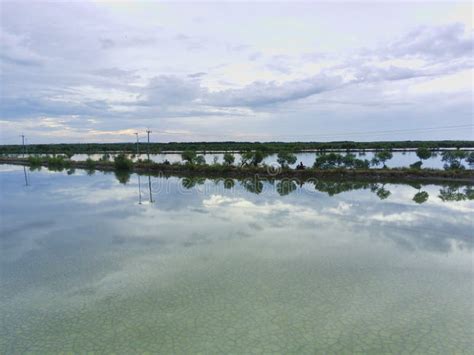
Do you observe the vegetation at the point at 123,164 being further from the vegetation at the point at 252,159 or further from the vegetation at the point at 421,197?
the vegetation at the point at 421,197

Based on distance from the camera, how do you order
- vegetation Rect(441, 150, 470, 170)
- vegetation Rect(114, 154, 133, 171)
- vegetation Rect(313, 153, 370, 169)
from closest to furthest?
vegetation Rect(441, 150, 470, 170) → vegetation Rect(313, 153, 370, 169) → vegetation Rect(114, 154, 133, 171)

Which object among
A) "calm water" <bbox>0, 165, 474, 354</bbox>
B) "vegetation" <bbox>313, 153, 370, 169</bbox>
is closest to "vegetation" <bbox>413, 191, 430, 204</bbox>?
"calm water" <bbox>0, 165, 474, 354</bbox>

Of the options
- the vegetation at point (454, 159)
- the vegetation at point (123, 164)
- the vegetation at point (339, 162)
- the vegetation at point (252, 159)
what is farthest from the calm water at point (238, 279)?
the vegetation at point (123, 164)

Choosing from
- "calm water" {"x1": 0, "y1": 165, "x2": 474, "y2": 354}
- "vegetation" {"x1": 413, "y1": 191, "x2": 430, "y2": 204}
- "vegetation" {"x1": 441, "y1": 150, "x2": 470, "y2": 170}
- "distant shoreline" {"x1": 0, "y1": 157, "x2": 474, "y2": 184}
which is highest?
"vegetation" {"x1": 441, "y1": 150, "x2": 470, "y2": 170}

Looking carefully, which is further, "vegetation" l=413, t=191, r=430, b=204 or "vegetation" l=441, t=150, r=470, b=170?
"vegetation" l=441, t=150, r=470, b=170

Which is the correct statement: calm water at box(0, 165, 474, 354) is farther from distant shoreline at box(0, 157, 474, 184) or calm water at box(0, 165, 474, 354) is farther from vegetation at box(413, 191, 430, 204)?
distant shoreline at box(0, 157, 474, 184)

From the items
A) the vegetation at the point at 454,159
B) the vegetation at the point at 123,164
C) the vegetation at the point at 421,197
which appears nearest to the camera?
the vegetation at the point at 421,197

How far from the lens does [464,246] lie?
6.50m

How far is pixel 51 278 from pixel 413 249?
6371 mm

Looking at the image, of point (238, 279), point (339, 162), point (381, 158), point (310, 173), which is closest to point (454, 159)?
point (381, 158)

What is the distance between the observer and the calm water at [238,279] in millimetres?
3598

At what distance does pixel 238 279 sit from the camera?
5023 millimetres

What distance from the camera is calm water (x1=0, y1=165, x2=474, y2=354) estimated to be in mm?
3598

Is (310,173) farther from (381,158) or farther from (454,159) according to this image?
(454,159)
